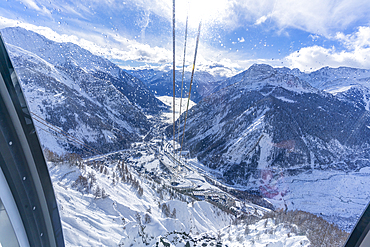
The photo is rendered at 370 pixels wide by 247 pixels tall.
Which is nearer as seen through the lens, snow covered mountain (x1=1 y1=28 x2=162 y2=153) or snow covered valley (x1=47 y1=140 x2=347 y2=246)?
snow covered valley (x1=47 y1=140 x2=347 y2=246)

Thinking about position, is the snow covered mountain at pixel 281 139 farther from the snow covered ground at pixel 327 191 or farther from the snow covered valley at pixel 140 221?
the snow covered valley at pixel 140 221

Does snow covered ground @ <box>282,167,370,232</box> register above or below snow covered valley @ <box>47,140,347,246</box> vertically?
below

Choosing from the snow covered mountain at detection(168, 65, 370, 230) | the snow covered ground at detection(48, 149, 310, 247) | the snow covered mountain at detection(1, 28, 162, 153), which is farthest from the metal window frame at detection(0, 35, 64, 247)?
the snow covered mountain at detection(168, 65, 370, 230)

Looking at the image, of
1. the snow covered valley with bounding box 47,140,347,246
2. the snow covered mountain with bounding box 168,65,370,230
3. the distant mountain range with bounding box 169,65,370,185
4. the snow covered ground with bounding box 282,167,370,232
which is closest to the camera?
the snow covered valley with bounding box 47,140,347,246

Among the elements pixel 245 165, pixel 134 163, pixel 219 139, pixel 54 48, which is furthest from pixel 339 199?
pixel 54 48

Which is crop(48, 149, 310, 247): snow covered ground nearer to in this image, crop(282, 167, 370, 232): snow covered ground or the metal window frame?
the metal window frame

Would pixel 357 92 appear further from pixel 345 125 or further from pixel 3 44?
pixel 3 44

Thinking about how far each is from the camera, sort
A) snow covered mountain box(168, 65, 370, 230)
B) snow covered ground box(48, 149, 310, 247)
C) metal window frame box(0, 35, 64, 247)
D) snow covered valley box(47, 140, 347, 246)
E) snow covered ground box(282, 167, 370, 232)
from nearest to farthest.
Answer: metal window frame box(0, 35, 64, 247), snow covered ground box(48, 149, 310, 247), snow covered valley box(47, 140, 347, 246), snow covered ground box(282, 167, 370, 232), snow covered mountain box(168, 65, 370, 230)

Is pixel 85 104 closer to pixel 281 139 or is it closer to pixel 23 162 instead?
pixel 281 139

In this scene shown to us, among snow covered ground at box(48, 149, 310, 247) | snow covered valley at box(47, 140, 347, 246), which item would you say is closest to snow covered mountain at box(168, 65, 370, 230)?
snow covered valley at box(47, 140, 347, 246)

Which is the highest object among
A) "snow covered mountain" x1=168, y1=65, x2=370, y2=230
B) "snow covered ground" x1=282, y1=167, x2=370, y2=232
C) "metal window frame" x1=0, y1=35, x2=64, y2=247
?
"metal window frame" x1=0, y1=35, x2=64, y2=247
